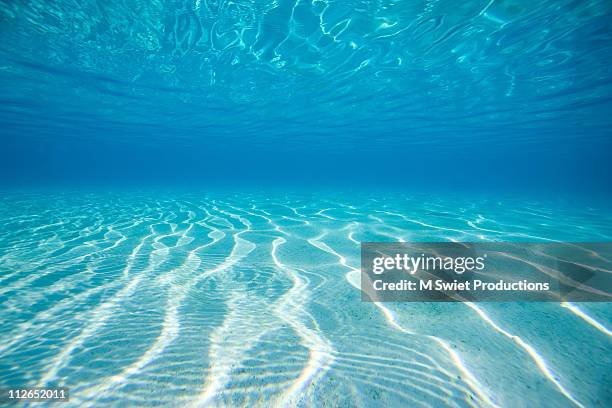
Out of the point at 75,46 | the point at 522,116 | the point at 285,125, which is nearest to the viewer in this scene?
the point at 75,46

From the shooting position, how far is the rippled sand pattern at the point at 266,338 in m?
1.99

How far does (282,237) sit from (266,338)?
399 cm

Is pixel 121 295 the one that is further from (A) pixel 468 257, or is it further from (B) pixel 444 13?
(B) pixel 444 13

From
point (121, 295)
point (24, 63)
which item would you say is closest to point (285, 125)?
point (24, 63)

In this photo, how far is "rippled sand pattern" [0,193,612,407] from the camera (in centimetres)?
199

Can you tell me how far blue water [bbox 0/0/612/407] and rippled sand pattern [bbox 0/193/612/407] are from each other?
2 cm

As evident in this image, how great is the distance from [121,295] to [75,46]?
11.7 meters

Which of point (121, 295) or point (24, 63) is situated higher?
point (24, 63)

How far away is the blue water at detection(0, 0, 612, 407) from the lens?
2.12 m

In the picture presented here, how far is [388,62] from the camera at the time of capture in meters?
11.5

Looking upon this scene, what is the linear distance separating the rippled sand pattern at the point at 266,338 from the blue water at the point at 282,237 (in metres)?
0.02

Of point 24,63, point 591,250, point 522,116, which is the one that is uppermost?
point 24,63

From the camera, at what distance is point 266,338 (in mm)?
2588

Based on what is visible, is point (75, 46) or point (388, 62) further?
point (388, 62)
